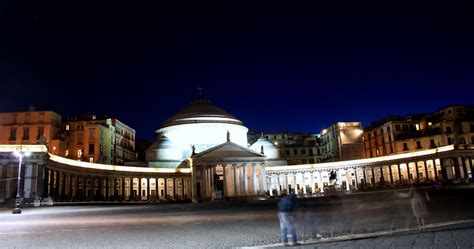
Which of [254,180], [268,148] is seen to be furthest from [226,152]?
[268,148]

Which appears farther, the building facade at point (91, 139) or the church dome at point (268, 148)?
the church dome at point (268, 148)

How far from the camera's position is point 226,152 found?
8038 cm

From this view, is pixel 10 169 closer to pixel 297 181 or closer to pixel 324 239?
pixel 324 239

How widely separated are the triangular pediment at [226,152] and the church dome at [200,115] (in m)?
15.8

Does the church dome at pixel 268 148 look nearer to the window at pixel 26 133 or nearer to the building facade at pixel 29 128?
the building facade at pixel 29 128

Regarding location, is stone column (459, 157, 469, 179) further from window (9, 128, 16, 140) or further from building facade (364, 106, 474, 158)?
window (9, 128, 16, 140)

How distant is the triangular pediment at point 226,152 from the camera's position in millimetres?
79438

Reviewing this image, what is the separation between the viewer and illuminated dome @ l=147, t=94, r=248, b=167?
3637 inches

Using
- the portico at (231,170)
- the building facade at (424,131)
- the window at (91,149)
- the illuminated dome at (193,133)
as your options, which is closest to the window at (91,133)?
the window at (91,149)

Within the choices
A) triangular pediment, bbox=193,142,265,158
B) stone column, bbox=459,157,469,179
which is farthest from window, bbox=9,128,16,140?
stone column, bbox=459,157,469,179

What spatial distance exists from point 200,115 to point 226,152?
18.5 m

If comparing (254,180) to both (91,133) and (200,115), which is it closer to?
(200,115)

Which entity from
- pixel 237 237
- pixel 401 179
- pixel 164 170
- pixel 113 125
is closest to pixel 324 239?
pixel 237 237

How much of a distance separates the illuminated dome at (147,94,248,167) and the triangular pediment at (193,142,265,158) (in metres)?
10.4
